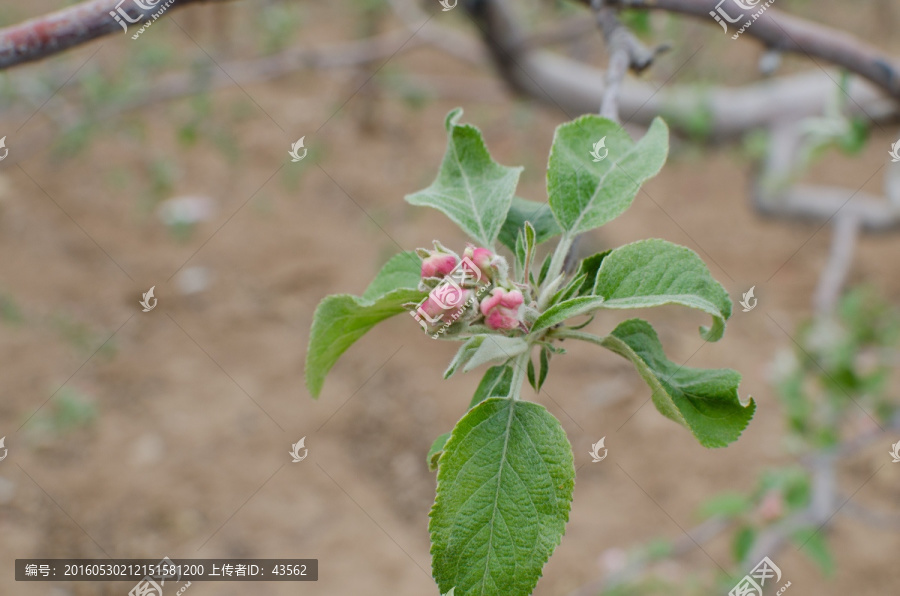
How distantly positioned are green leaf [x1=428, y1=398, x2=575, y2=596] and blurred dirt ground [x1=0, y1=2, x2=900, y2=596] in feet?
8.03

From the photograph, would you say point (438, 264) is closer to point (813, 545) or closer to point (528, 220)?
point (528, 220)

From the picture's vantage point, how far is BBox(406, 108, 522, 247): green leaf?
1053mm

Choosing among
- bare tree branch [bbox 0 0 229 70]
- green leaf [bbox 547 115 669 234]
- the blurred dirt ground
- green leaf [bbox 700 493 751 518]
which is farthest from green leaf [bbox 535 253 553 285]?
the blurred dirt ground

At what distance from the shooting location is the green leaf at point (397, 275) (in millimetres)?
1069

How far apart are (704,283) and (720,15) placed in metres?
0.76

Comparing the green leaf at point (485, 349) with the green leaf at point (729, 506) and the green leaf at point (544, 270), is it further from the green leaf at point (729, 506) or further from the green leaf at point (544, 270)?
the green leaf at point (729, 506)

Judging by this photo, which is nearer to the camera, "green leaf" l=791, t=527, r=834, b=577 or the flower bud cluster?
the flower bud cluster

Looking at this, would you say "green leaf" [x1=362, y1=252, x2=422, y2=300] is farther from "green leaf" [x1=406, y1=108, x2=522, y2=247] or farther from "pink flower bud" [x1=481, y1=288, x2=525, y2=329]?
"pink flower bud" [x1=481, y1=288, x2=525, y2=329]

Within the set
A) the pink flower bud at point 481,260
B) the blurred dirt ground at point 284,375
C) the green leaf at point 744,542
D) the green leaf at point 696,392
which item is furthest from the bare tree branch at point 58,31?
the blurred dirt ground at point 284,375

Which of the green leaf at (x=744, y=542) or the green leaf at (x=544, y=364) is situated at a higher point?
the green leaf at (x=544, y=364)

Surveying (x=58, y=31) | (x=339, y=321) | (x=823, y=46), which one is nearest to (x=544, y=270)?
(x=339, y=321)

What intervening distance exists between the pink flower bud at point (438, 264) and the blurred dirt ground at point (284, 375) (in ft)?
8.29

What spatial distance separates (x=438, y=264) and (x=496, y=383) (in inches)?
8.6

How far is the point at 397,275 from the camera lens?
1079 millimetres
